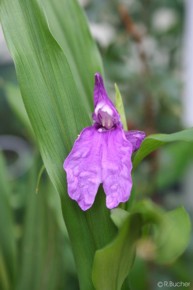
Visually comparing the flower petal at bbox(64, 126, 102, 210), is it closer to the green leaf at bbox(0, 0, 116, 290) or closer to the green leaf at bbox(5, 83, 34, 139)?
the green leaf at bbox(0, 0, 116, 290)

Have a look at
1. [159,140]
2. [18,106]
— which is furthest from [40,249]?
[159,140]

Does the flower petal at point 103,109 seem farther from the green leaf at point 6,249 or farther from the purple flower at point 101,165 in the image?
the green leaf at point 6,249

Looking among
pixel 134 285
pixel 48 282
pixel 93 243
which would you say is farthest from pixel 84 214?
pixel 134 285

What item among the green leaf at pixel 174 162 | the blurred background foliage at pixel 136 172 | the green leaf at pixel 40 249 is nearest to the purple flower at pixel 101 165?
the blurred background foliage at pixel 136 172

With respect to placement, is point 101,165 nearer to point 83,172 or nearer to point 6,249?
point 83,172

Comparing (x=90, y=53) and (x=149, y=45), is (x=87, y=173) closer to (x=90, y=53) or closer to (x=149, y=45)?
(x=90, y=53)

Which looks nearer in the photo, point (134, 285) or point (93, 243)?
point (93, 243)

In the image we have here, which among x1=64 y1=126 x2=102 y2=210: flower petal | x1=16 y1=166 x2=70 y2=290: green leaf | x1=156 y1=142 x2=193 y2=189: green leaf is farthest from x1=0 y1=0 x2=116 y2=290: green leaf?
x1=156 y1=142 x2=193 y2=189: green leaf
